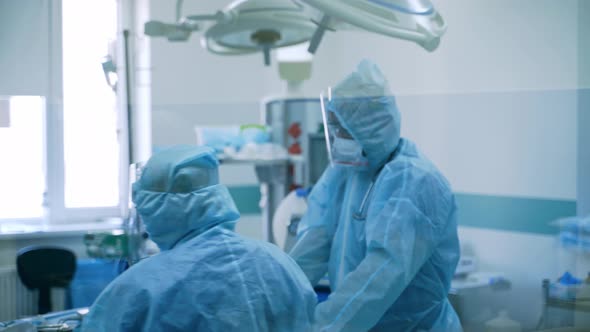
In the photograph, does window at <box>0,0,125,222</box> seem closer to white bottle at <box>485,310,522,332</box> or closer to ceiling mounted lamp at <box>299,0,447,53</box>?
ceiling mounted lamp at <box>299,0,447,53</box>

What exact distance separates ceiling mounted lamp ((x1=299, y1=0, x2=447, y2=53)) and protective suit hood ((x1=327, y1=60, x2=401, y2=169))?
0.35ft

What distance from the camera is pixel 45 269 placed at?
136 centimetres

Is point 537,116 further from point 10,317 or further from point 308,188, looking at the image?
point 10,317

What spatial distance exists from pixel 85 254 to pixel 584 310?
1.22 meters

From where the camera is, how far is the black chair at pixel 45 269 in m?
1.36

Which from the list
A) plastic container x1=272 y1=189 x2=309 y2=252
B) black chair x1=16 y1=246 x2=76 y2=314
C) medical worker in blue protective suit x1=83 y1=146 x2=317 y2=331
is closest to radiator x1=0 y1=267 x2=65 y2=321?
black chair x1=16 y1=246 x2=76 y2=314

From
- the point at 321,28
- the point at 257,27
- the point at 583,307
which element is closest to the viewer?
the point at 321,28

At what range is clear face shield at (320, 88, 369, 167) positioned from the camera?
4.63ft

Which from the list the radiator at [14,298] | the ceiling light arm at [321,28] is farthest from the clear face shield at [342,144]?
the radiator at [14,298]

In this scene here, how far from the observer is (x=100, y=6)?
1.32 meters

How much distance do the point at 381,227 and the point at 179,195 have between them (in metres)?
0.47

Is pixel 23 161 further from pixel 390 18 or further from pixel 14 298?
pixel 390 18

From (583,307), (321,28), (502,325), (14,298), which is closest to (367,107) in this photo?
(321,28)

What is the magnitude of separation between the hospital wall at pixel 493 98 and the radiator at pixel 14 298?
17.3 inches
